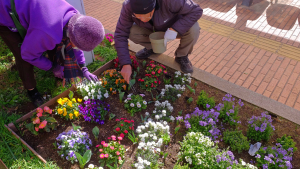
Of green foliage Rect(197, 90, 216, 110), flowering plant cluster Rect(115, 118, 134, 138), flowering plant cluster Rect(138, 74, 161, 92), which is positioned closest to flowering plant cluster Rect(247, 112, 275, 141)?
green foliage Rect(197, 90, 216, 110)

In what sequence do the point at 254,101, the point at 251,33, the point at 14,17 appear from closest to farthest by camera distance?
the point at 14,17
the point at 254,101
the point at 251,33

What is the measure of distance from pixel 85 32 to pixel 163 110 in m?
1.21

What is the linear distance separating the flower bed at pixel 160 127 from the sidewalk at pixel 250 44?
0.64 metres

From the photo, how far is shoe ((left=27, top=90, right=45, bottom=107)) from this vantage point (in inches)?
103

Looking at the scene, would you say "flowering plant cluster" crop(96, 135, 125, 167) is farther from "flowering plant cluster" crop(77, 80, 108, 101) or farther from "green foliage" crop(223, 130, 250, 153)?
"green foliage" crop(223, 130, 250, 153)

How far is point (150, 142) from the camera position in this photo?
6.92ft

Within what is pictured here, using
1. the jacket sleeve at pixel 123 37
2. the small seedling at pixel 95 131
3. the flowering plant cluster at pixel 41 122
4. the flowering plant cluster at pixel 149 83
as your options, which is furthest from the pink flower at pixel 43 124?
the flowering plant cluster at pixel 149 83

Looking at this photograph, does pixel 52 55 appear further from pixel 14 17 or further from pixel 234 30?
pixel 234 30

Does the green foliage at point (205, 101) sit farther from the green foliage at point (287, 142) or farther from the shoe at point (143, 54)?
the shoe at point (143, 54)

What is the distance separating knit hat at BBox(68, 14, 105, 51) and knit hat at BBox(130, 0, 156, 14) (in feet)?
1.59

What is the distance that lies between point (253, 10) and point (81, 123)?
4.78 metres

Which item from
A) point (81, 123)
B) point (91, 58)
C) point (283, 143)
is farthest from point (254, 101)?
point (91, 58)

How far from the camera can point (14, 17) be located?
1.83 m

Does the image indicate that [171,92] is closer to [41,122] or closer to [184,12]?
[184,12]
